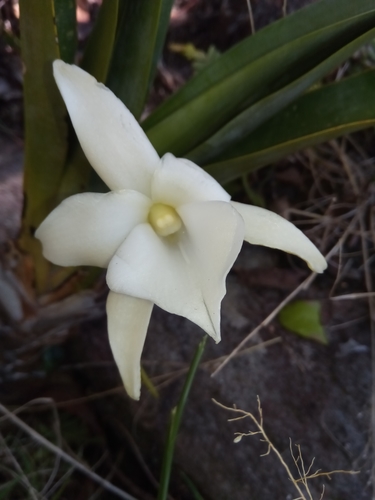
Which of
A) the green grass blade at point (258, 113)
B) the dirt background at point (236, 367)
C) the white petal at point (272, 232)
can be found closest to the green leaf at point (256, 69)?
the green grass blade at point (258, 113)

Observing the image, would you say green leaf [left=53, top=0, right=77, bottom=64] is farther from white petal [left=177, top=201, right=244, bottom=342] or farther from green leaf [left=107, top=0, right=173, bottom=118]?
white petal [left=177, top=201, right=244, bottom=342]

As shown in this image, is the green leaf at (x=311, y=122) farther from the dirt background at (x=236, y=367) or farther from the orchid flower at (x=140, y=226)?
the dirt background at (x=236, y=367)

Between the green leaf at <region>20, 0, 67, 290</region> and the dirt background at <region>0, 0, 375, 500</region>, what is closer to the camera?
the green leaf at <region>20, 0, 67, 290</region>

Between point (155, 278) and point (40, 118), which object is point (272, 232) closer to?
point (155, 278)

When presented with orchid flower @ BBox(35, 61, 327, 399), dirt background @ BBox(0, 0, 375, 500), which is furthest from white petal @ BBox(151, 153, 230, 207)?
dirt background @ BBox(0, 0, 375, 500)

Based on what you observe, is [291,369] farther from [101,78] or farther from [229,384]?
[101,78]

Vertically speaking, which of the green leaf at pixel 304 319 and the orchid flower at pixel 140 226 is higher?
the orchid flower at pixel 140 226
